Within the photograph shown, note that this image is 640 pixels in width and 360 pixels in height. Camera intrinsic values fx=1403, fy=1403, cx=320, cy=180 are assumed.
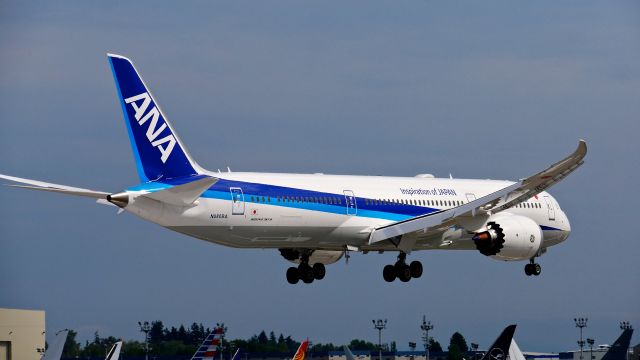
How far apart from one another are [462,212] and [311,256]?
360 inches

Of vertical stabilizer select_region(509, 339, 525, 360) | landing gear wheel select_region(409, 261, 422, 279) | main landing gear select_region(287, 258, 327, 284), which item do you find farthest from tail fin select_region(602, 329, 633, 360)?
main landing gear select_region(287, 258, 327, 284)

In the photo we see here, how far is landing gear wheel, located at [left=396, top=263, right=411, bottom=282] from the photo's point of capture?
219 ft

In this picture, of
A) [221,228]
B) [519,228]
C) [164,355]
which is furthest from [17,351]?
[519,228]

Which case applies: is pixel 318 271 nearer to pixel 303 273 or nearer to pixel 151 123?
pixel 303 273

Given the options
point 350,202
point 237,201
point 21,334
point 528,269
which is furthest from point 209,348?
point 21,334

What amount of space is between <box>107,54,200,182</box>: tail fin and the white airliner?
0.13 ft

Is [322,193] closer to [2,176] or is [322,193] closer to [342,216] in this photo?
[342,216]

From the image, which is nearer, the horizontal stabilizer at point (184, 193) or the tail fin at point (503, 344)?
the tail fin at point (503, 344)

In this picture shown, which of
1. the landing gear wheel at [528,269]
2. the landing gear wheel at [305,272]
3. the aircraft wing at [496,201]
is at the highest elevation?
the aircraft wing at [496,201]

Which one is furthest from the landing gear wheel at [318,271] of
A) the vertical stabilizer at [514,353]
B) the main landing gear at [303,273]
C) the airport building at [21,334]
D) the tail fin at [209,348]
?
the airport building at [21,334]

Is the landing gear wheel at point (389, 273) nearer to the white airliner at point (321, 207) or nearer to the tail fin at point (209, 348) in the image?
the white airliner at point (321, 207)

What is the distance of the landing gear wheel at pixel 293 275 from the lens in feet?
220

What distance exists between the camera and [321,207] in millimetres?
61938

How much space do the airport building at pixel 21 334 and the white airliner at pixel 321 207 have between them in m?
20.6
